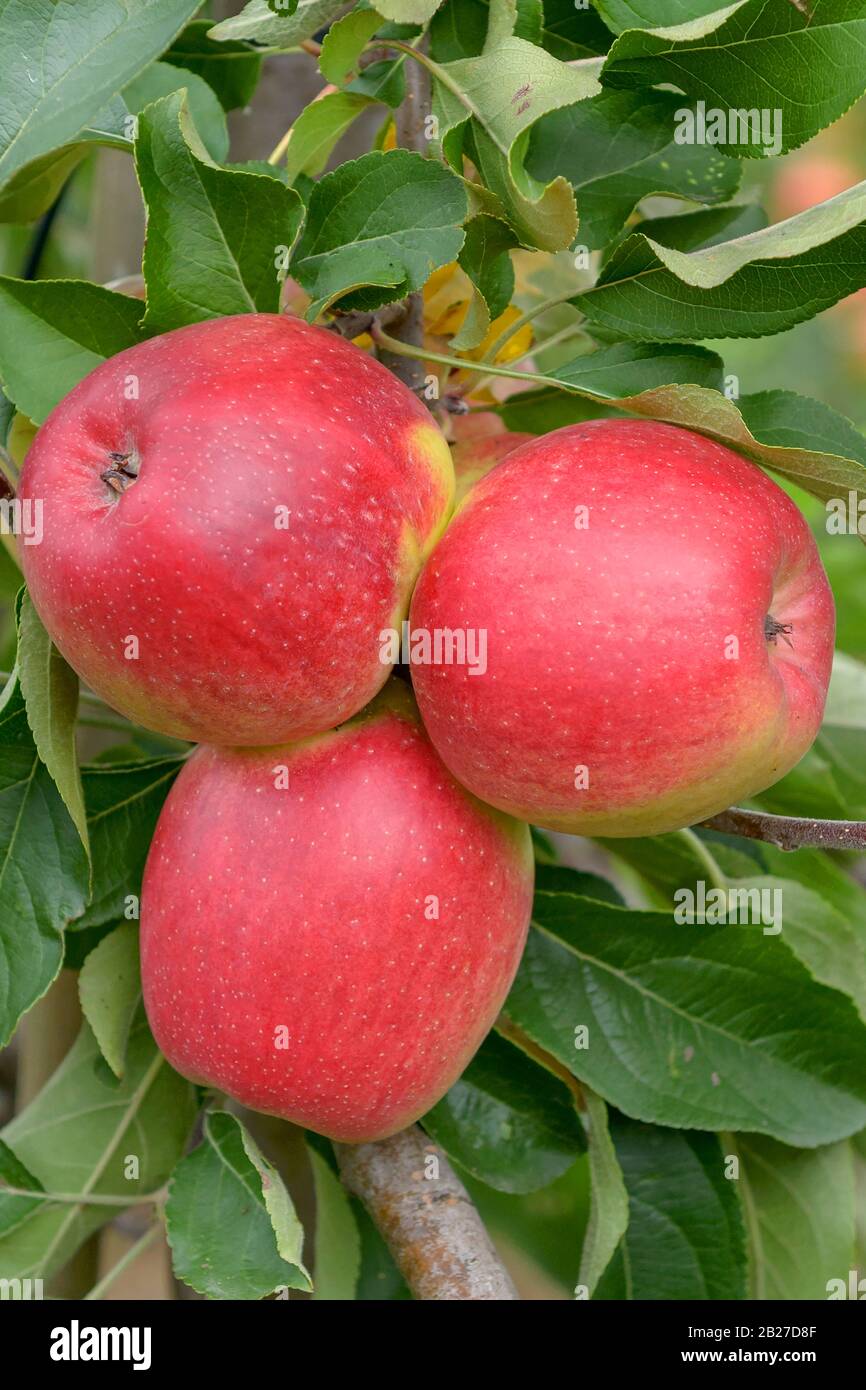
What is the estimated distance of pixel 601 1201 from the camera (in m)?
0.69

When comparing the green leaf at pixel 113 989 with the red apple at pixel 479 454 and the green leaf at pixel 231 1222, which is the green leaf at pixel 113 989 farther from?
the red apple at pixel 479 454

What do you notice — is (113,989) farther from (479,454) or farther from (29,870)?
(479,454)

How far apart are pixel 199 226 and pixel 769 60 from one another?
0.87 feet

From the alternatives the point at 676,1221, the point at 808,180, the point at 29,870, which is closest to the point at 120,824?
the point at 29,870

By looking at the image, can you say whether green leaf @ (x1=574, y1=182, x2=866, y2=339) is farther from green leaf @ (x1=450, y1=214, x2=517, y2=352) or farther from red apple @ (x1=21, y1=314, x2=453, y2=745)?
red apple @ (x1=21, y1=314, x2=453, y2=745)

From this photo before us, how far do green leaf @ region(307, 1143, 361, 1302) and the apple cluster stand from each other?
20 cm

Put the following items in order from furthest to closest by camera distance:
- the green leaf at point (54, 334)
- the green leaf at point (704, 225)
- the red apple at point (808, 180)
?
1. the red apple at point (808, 180)
2. the green leaf at point (704, 225)
3. the green leaf at point (54, 334)

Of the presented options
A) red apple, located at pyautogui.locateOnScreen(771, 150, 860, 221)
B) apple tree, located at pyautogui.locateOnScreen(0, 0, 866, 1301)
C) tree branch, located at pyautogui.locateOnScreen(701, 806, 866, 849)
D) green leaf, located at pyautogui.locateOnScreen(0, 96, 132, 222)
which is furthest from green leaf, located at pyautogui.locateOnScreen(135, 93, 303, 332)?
red apple, located at pyautogui.locateOnScreen(771, 150, 860, 221)

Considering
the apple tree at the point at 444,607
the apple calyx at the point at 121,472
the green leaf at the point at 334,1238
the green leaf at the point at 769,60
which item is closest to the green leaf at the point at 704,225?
the apple tree at the point at 444,607

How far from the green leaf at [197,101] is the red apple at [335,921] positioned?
32 centimetres

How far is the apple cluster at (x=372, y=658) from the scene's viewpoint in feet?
1.66

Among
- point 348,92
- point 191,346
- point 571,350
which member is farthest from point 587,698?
point 571,350

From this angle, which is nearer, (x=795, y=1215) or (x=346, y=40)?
(x=346, y=40)
